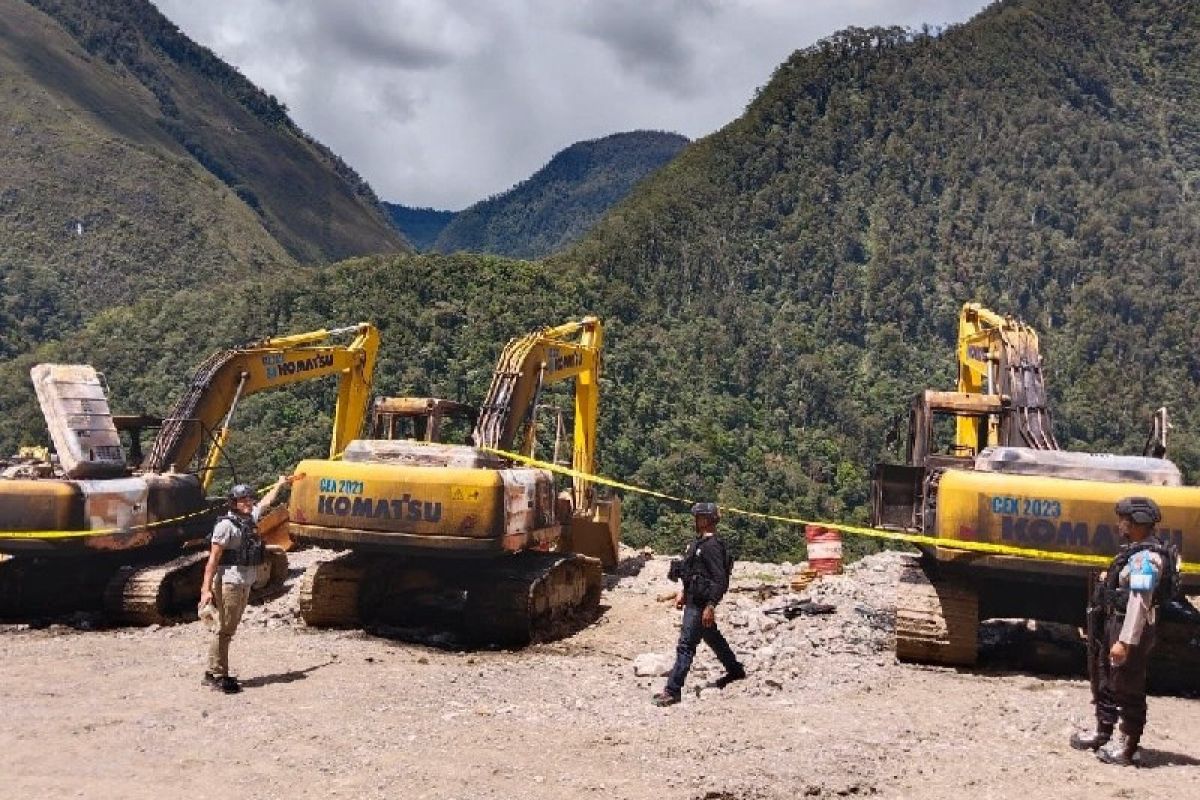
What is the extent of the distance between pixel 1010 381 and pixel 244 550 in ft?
28.6

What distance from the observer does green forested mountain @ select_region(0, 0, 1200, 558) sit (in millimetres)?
55062

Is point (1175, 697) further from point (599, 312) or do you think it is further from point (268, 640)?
point (599, 312)

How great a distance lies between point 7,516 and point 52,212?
8163cm

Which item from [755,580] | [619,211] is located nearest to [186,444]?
[755,580]

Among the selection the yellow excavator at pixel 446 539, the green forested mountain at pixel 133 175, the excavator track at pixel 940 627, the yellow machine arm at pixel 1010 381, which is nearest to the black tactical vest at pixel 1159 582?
the excavator track at pixel 940 627

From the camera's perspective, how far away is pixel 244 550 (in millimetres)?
9602

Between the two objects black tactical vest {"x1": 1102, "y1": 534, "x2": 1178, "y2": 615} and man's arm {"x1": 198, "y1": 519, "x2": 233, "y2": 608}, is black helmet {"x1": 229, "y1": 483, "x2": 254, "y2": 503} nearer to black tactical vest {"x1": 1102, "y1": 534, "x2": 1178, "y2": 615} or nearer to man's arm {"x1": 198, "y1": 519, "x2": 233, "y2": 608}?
man's arm {"x1": 198, "y1": 519, "x2": 233, "y2": 608}

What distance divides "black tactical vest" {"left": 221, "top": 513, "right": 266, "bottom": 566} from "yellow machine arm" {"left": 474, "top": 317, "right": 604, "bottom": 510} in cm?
486

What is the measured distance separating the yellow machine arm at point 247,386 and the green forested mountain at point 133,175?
6105 cm

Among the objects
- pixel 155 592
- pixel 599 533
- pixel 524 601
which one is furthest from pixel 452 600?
pixel 599 533

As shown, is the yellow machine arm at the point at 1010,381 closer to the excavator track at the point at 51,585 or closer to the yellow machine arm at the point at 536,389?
the yellow machine arm at the point at 536,389

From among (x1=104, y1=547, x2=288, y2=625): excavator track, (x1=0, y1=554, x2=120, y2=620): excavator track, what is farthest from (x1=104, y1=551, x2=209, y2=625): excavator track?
(x1=0, y1=554, x2=120, y2=620): excavator track

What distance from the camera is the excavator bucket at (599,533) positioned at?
17625 mm

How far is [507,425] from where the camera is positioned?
1466 cm
